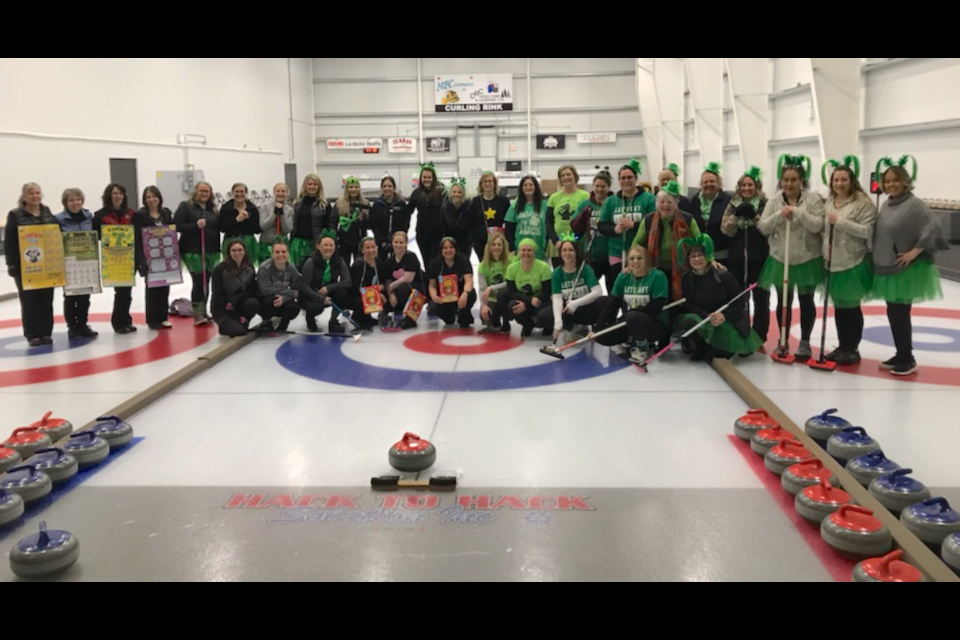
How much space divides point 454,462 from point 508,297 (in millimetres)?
3581

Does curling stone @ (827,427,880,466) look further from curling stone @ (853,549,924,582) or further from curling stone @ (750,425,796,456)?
curling stone @ (853,549,924,582)

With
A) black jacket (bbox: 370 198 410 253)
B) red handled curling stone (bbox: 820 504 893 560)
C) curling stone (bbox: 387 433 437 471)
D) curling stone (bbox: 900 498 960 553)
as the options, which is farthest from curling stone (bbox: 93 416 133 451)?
black jacket (bbox: 370 198 410 253)

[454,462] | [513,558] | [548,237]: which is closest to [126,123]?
[548,237]

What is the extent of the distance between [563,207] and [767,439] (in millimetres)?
4391

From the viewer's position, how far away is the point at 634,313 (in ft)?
21.6

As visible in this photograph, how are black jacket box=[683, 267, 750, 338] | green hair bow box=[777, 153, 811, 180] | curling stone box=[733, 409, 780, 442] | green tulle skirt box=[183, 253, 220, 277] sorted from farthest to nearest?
green tulle skirt box=[183, 253, 220, 277] < black jacket box=[683, 267, 750, 338] < green hair bow box=[777, 153, 811, 180] < curling stone box=[733, 409, 780, 442]

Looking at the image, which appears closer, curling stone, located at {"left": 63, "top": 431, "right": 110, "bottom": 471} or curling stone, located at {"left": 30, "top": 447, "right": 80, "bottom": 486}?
curling stone, located at {"left": 30, "top": 447, "right": 80, "bottom": 486}

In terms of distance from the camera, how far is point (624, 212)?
288 inches

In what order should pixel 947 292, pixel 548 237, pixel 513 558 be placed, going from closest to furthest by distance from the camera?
pixel 513 558, pixel 548 237, pixel 947 292

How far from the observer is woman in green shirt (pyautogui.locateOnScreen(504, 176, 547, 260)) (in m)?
8.31

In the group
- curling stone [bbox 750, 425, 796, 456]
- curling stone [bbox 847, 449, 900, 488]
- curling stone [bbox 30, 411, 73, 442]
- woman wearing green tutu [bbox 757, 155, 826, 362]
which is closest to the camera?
curling stone [bbox 847, 449, 900, 488]

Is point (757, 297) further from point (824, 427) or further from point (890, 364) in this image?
point (824, 427)

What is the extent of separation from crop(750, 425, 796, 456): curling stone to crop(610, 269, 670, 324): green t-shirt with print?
2.41m
